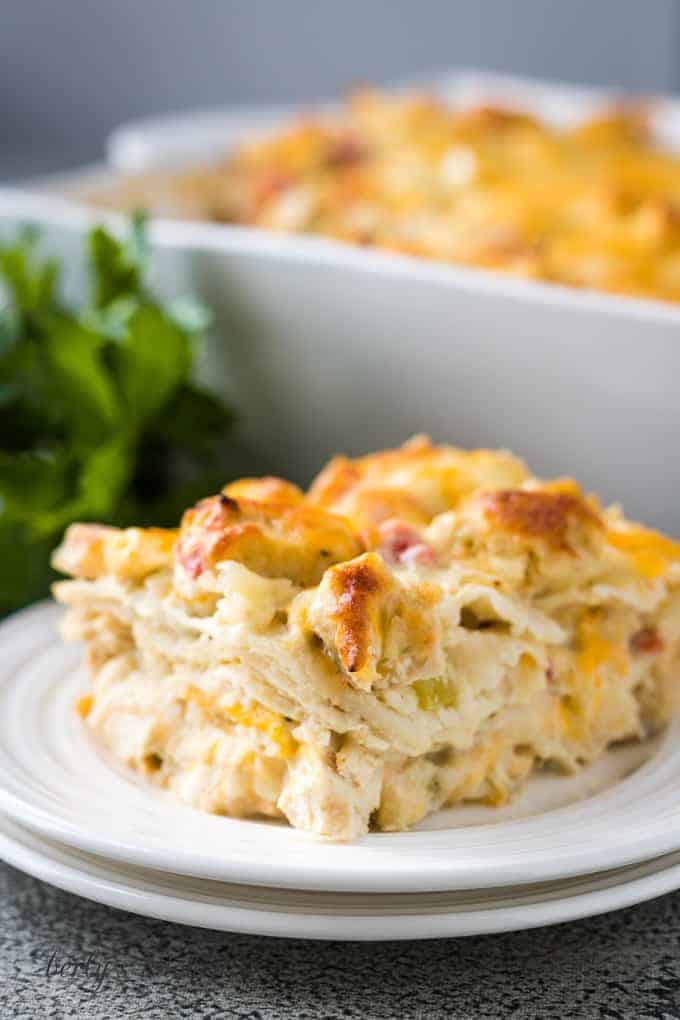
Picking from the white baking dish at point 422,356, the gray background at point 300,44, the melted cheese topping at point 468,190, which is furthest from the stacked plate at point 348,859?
the gray background at point 300,44

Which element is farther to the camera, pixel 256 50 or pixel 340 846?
pixel 256 50

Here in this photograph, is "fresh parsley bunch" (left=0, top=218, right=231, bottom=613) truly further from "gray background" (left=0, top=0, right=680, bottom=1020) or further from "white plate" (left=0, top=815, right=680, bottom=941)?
"gray background" (left=0, top=0, right=680, bottom=1020)

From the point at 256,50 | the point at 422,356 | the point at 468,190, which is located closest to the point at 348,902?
the point at 422,356

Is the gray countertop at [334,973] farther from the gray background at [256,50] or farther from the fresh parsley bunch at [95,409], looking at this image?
the gray background at [256,50]

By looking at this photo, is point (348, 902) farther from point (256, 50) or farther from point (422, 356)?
point (256, 50)

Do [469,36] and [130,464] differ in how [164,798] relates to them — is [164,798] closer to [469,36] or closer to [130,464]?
[130,464]

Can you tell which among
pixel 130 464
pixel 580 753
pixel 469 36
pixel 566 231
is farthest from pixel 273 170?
pixel 469 36
